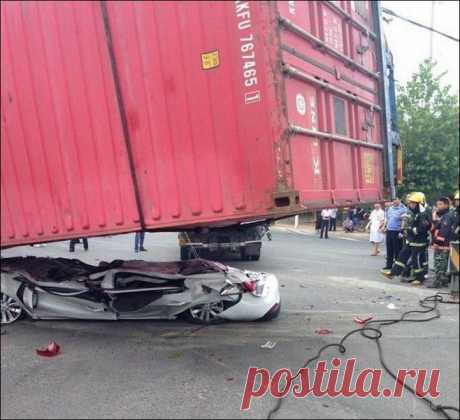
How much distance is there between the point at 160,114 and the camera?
349 cm

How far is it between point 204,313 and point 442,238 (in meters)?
4.42

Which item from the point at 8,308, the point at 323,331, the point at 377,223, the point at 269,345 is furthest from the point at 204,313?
the point at 377,223

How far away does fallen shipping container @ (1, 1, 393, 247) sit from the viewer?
3309 millimetres

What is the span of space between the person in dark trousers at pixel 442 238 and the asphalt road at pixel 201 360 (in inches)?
27.4

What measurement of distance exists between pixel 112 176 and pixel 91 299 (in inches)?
72.8

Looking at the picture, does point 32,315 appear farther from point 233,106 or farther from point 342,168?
point 342,168

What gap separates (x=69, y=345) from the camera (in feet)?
14.6

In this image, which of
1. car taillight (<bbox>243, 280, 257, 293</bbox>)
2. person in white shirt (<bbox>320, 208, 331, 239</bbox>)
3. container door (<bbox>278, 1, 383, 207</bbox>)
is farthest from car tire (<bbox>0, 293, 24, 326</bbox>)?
person in white shirt (<bbox>320, 208, 331, 239</bbox>)

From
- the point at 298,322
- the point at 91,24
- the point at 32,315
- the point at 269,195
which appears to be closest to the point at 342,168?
the point at 269,195

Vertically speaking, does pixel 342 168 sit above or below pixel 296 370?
above

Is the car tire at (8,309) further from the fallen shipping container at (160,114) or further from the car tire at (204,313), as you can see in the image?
the car tire at (204,313)

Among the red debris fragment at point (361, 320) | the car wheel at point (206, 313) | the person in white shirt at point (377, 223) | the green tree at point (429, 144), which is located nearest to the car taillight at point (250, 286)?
the car wheel at point (206, 313)

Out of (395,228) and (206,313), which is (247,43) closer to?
(206,313)

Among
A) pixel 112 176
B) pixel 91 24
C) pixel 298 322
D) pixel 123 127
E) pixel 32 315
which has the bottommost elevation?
pixel 298 322
